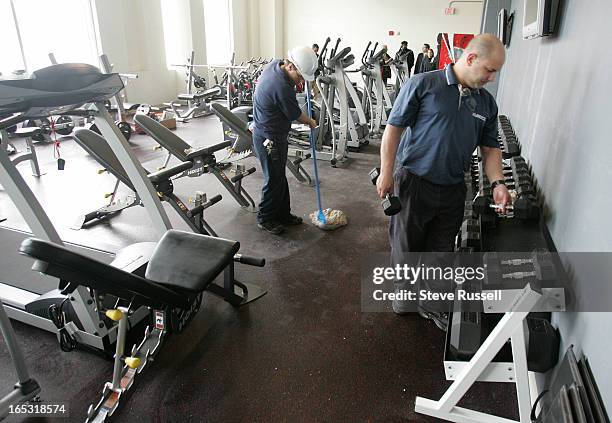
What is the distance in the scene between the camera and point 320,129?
5.85 metres

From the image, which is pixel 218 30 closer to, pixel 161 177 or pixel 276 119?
pixel 276 119

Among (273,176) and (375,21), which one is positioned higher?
(375,21)

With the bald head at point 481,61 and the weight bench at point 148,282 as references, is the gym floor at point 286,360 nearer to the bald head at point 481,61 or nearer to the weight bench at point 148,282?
the weight bench at point 148,282

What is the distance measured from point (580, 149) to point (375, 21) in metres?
13.2

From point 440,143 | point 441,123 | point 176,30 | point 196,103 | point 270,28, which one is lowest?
point 196,103

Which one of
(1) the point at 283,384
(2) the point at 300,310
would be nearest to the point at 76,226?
(2) the point at 300,310

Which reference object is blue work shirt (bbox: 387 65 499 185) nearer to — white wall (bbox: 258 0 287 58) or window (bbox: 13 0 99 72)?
window (bbox: 13 0 99 72)

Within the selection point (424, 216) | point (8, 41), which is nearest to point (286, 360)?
point (424, 216)

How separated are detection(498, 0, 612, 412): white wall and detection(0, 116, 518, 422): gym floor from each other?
29.8 inches

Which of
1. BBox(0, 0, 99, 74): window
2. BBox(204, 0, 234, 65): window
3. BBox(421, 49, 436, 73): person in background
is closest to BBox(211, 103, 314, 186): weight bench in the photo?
BBox(0, 0, 99, 74): window

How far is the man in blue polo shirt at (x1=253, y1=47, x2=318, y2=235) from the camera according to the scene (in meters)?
3.19

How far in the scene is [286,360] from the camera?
2.13 metres

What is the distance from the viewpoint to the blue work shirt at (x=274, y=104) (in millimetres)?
3203

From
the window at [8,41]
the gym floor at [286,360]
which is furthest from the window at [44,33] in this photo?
the gym floor at [286,360]
